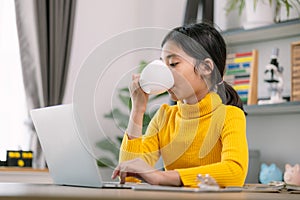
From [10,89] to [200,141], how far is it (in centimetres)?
209

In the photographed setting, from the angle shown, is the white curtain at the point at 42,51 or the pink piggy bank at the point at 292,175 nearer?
the pink piggy bank at the point at 292,175

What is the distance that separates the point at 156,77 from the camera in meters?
1.15

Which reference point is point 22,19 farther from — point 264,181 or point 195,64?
point 195,64

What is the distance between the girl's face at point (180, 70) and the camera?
1.26 meters

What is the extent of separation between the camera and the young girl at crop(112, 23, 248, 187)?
123cm

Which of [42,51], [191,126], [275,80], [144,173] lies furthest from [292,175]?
[144,173]

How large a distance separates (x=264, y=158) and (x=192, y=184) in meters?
2.31

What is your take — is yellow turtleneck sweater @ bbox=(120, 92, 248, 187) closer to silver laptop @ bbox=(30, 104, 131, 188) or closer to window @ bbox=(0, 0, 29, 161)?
silver laptop @ bbox=(30, 104, 131, 188)

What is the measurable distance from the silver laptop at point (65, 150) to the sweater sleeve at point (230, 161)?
180 mm

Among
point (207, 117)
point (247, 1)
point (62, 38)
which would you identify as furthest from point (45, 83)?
point (207, 117)

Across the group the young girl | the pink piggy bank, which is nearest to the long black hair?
the young girl

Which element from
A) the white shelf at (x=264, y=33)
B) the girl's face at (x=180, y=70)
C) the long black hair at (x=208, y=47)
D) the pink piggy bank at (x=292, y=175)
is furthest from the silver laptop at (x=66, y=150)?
the white shelf at (x=264, y=33)

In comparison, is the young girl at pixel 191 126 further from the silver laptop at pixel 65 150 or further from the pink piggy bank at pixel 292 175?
the pink piggy bank at pixel 292 175

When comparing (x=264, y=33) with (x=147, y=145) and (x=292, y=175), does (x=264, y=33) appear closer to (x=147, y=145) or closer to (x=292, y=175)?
(x=292, y=175)
